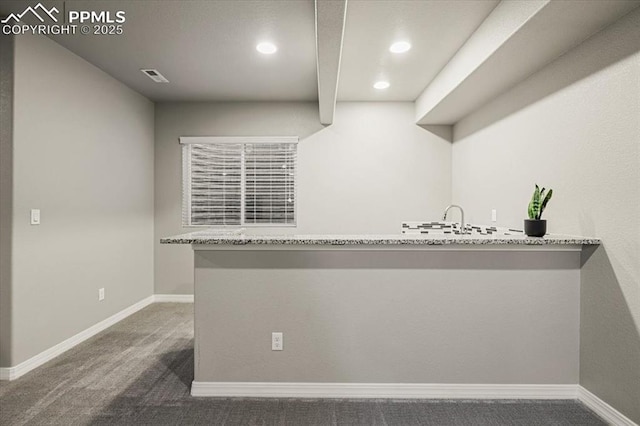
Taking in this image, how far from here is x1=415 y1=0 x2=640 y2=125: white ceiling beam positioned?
2100 mm

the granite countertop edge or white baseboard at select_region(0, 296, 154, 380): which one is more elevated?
the granite countertop edge

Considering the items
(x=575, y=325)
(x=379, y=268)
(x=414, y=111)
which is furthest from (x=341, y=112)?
(x=575, y=325)

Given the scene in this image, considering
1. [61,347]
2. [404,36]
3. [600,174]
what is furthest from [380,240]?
[61,347]

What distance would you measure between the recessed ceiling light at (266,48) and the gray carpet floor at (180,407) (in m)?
2.74

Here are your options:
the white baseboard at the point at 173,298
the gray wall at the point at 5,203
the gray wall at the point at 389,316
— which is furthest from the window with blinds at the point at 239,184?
the gray wall at the point at 389,316

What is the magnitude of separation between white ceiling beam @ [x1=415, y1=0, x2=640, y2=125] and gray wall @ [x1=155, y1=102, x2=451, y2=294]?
1.04 metres

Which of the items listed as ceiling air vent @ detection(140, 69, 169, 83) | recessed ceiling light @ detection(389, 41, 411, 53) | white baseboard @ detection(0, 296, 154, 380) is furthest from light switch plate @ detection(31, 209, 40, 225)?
recessed ceiling light @ detection(389, 41, 411, 53)

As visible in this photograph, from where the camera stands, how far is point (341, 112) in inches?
196

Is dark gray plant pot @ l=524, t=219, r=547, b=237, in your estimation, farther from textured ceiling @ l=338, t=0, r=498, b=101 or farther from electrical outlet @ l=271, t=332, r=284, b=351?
electrical outlet @ l=271, t=332, r=284, b=351

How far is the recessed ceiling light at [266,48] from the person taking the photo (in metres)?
3.21

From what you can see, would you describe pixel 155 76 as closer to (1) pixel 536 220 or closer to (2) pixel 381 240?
(2) pixel 381 240

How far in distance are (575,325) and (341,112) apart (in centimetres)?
356

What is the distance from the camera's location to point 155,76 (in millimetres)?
4023

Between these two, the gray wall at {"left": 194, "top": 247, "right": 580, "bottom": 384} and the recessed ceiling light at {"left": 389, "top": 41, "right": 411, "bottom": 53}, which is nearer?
the gray wall at {"left": 194, "top": 247, "right": 580, "bottom": 384}
